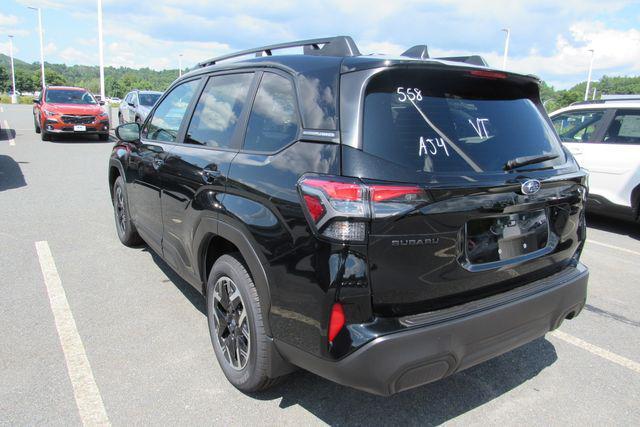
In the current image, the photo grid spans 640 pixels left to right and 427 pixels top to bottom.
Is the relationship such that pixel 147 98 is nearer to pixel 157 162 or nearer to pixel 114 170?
pixel 114 170

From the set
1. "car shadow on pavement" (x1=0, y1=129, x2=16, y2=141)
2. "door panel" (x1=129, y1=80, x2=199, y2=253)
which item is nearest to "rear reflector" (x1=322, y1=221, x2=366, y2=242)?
"door panel" (x1=129, y1=80, x2=199, y2=253)

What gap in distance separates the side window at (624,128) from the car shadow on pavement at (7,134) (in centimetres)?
1646

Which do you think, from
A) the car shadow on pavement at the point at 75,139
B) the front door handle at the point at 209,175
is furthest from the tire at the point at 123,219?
the car shadow on pavement at the point at 75,139

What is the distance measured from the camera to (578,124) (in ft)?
23.7

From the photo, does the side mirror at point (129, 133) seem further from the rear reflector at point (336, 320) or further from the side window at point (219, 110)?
the rear reflector at point (336, 320)

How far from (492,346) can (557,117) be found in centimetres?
636

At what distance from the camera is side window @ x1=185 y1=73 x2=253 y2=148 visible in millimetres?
2900

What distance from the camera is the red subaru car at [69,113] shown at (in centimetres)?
1456

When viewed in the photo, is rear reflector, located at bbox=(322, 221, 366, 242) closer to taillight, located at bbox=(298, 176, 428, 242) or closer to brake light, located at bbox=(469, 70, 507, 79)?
taillight, located at bbox=(298, 176, 428, 242)

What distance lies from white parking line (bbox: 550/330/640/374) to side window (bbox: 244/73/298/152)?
2607 mm

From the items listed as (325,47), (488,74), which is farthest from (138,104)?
(488,74)

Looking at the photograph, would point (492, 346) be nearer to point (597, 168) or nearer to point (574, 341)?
point (574, 341)

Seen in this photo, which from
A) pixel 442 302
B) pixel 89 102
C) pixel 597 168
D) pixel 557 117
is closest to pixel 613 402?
pixel 442 302

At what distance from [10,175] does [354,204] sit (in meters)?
9.39
